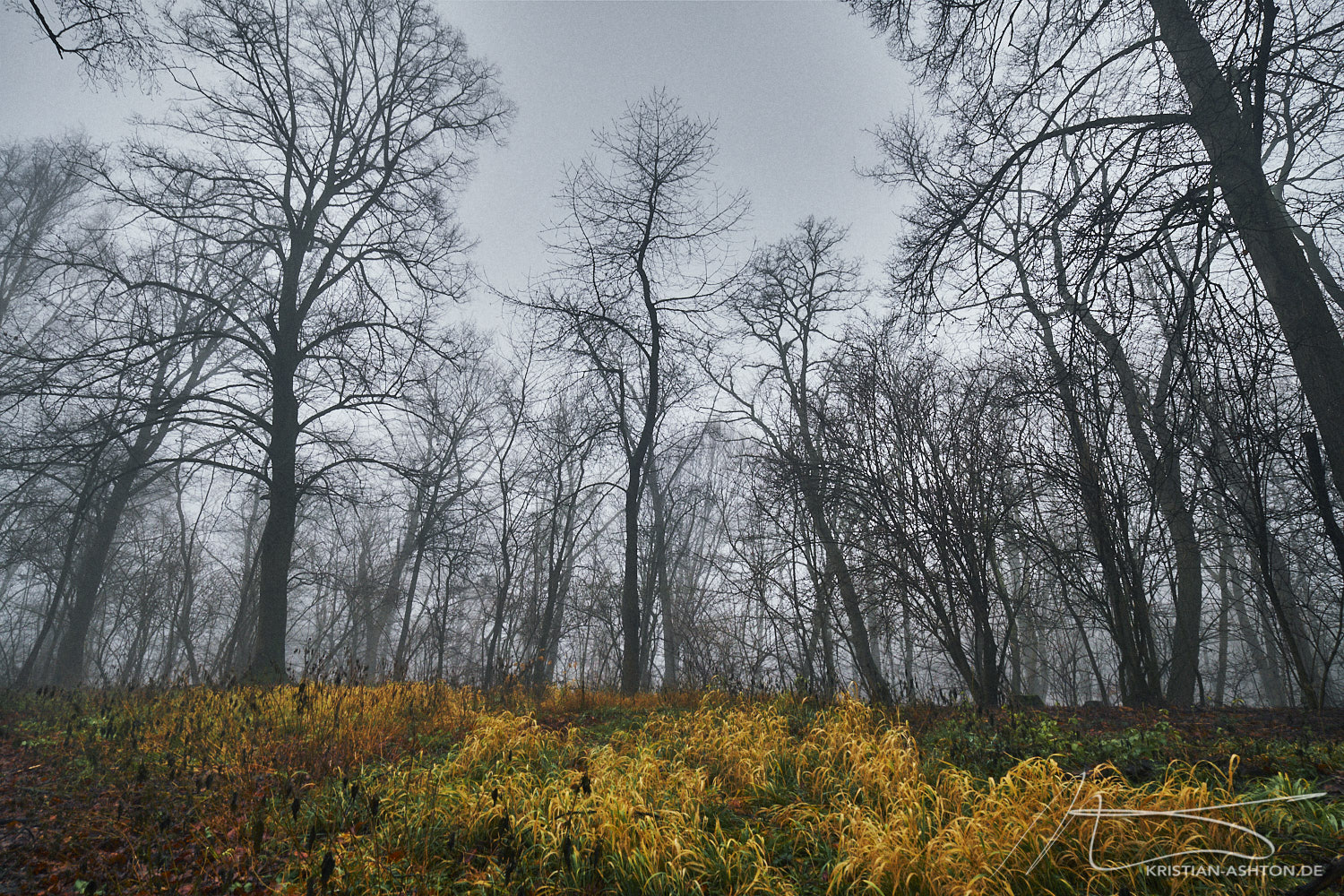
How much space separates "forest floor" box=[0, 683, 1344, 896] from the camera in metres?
2.38

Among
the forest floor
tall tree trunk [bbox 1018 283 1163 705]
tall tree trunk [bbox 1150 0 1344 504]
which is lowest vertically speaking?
the forest floor

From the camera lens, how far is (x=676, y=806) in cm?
330

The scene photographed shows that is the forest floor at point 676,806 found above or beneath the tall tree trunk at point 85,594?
beneath

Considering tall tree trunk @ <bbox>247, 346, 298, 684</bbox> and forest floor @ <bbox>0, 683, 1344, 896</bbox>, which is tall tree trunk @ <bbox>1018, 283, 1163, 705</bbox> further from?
tall tree trunk @ <bbox>247, 346, 298, 684</bbox>

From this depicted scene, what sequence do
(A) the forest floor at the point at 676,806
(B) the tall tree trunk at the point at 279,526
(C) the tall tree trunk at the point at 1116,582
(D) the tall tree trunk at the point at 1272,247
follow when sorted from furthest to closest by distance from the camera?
(B) the tall tree trunk at the point at 279,526
(C) the tall tree trunk at the point at 1116,582
(D) the tall tree trunk at the point at 1272,247
(A) the forest floor at the point at 676,806

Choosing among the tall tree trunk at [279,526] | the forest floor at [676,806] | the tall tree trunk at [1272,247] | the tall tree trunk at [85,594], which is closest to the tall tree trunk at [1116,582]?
the forest floor at [676,806]

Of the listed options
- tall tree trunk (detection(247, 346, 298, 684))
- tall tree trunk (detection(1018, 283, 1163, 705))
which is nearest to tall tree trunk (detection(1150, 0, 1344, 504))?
tall tree trunk (detection(1018, 283, 1163, 705))

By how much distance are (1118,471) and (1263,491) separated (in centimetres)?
120

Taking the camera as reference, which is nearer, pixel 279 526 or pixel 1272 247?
pixel 1272 247

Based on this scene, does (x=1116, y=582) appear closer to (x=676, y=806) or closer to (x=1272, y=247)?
(x=1272, y=247)

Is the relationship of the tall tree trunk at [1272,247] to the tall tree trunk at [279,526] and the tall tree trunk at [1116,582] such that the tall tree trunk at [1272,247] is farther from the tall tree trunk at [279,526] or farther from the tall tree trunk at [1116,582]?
the tall tree trunk at [279,526]

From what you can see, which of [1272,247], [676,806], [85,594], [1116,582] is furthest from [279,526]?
[1272,247]

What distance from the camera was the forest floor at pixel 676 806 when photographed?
2.38 m

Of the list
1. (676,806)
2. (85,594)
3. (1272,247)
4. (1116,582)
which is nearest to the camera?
(676,806)
